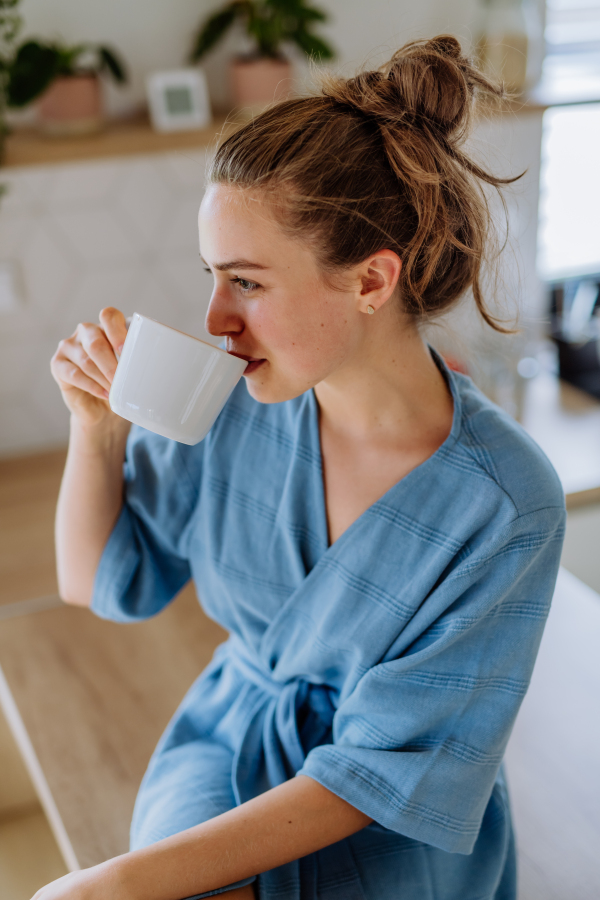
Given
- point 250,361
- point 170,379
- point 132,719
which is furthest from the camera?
point 132,719

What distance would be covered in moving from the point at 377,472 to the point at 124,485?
32 centimetres

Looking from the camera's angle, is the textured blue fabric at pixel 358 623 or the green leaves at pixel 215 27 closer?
the textured blue fabric at pixel 358 623

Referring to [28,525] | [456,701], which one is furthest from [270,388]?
Answer: [28,525]

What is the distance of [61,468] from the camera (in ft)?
5.67

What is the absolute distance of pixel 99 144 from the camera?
5.03ft

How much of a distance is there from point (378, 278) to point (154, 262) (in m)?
1.03

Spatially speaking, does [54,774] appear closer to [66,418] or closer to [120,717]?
[120,717]

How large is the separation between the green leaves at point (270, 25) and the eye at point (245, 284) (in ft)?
3.27

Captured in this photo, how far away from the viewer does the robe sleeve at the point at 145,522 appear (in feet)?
3.28

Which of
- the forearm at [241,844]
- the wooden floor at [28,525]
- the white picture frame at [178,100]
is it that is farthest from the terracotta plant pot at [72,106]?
the forearm at [241,844]

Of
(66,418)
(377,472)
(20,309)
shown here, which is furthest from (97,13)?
(377,472)

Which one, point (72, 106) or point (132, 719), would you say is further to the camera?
point (72, 106)

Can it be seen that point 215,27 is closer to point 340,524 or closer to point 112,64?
point 112,64

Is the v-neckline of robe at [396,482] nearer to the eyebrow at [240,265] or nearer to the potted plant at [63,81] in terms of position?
the eyebrow at [240,265]
